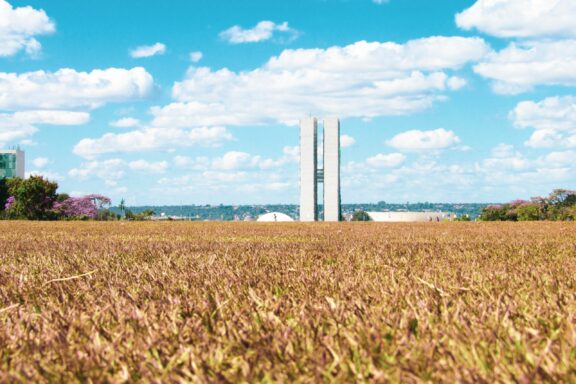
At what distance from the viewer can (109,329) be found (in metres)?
2.02

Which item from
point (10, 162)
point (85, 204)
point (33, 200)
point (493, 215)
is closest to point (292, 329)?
point (33, 200)

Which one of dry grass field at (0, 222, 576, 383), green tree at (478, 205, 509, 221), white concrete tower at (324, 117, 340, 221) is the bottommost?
dry grass field at (0, 222, 576, 383)

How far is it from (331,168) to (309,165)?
10.2 feet

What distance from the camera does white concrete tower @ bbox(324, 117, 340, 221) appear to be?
291 feet

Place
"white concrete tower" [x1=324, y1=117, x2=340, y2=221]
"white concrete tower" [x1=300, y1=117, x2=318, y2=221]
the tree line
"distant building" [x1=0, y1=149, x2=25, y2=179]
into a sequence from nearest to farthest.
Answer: the tree line < "white concrete tower" [x1=300, y1=117, x2=318, y2=221] < "white concrete tower" [x1=324, y1=117, x2=340, y2=221] < "distant building" [x1=0, y1=149, x2=25, y2=179]

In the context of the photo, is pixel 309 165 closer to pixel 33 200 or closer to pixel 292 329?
pixel 33 200

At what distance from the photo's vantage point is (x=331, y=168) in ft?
295

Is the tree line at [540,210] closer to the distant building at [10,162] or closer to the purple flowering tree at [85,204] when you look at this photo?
the purple flowering tree at [85,204]

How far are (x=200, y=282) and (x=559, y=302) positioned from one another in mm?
1637

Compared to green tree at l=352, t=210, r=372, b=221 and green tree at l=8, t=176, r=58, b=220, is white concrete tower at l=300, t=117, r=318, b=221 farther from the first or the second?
green tree at l=8, t=176, r=58, b=220

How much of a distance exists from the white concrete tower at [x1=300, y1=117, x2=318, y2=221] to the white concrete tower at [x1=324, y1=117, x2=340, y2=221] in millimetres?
1316

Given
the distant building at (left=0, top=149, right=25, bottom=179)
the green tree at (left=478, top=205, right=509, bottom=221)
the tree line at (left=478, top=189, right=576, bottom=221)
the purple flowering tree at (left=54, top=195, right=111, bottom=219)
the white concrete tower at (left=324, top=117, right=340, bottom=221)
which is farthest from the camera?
the distant building at (left=0, top=149, right=25, bottom=179)

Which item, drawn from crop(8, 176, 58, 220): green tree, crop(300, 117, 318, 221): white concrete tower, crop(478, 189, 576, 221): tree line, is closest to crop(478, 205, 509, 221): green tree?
crop(478, 189, 576, 221): tree line

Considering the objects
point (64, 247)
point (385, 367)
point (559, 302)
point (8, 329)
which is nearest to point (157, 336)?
point (8, 329)
